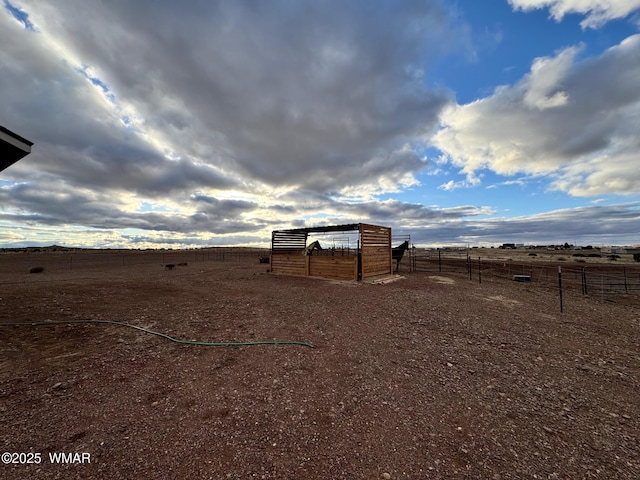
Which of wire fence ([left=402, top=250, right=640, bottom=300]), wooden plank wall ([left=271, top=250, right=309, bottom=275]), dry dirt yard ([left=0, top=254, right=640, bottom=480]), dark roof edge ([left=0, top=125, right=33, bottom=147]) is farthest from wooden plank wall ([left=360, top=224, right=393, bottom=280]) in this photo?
dark roof edge ([left=0, top=125, right=33, bottom=147])

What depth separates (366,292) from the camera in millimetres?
11461

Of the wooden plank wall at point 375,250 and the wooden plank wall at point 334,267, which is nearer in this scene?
the wooden plank wall at point 334,267

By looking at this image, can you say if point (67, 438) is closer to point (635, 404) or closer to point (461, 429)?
point (461, 429)

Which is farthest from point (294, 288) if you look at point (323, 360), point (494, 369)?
point (494, 369)

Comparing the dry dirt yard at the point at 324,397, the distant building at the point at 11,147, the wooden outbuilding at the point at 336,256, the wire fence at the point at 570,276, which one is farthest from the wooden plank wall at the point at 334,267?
the distant building at the point at 11,147

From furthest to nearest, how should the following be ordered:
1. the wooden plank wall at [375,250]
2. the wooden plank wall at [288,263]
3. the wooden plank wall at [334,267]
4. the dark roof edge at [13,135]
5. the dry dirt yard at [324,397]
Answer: the wooden plank wall at [288,263], the wooden plank wall at [375,250], the wooden plank wall at [334,267], the dark roof edge at [13,135], the dry dirt yard at [324,397]

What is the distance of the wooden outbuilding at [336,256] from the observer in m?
14.7

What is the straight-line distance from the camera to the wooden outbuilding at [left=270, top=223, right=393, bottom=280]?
1470 cm

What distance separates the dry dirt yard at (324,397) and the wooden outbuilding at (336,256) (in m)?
7.09

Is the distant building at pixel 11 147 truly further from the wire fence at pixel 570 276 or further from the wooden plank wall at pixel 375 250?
the wire fence at pixel 570 276

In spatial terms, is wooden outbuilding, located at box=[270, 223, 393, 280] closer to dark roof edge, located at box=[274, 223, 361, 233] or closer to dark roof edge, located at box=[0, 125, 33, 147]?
dark roof edge, located at box=[274, 223, 361, 233]

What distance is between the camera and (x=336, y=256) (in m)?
15.9

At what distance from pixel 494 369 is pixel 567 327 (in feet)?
14.0

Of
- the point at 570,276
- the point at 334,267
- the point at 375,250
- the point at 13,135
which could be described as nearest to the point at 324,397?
the point at 13,135
